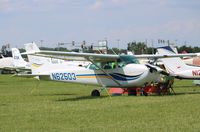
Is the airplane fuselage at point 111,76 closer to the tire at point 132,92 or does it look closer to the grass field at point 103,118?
the tire at point 132,92

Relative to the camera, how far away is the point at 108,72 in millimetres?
20516

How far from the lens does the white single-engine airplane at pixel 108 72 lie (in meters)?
19.5

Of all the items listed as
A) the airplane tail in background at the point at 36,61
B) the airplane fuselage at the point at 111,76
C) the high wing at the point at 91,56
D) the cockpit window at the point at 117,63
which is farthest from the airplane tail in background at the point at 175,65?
the airplane tail in background at the point at 36,61

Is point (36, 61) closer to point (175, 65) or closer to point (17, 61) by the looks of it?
point (175, 65)

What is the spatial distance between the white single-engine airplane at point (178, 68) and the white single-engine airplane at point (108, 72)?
4445 mm

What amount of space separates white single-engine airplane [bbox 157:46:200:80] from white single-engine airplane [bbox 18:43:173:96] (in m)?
4.44

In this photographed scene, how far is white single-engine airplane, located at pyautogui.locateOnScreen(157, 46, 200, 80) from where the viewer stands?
81.1 feet

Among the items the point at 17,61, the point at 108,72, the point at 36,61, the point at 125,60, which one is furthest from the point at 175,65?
the point at 17,61

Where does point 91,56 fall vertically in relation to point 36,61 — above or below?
above

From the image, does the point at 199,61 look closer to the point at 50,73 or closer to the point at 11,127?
the point at 50,73

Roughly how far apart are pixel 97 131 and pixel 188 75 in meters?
16.7

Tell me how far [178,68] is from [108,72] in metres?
6.74

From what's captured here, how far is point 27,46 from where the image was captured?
24.5 metres

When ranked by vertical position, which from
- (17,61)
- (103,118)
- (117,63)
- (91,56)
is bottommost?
(17,61)
